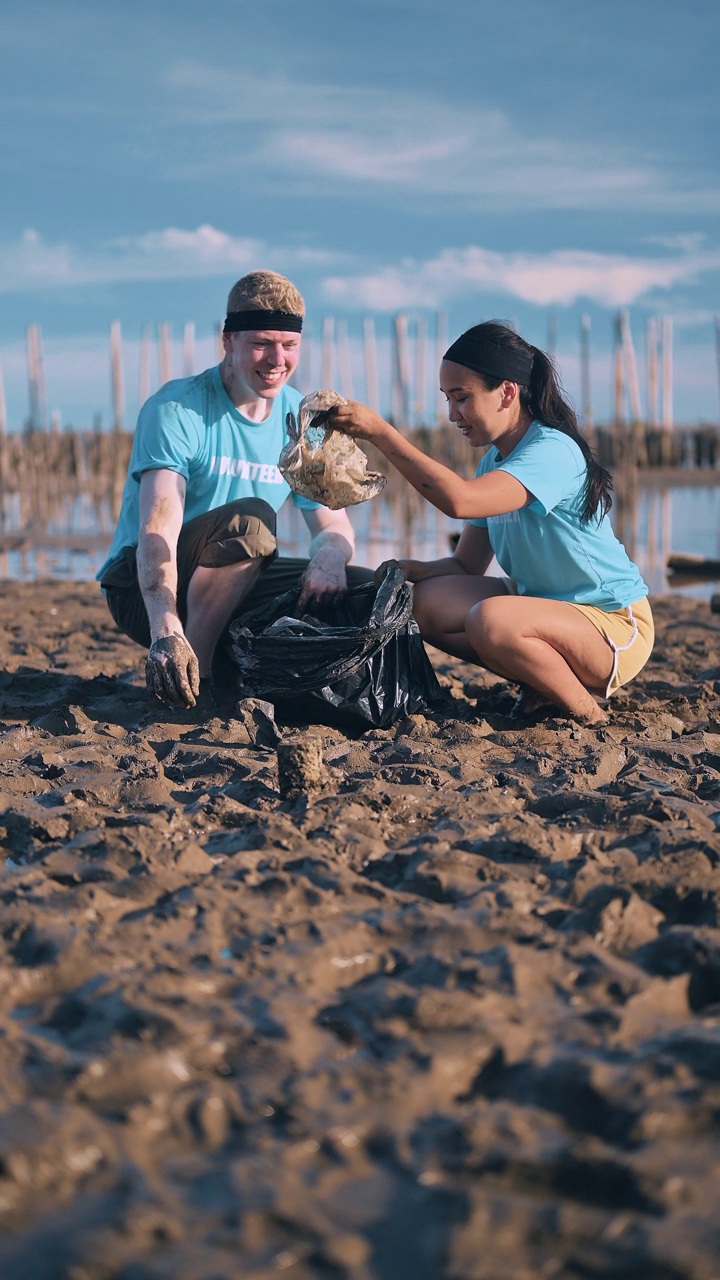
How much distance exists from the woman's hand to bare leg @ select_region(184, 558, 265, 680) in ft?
2.19

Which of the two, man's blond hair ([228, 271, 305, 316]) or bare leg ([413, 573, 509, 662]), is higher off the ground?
man's blond hair ([228, 271, 305, 316])

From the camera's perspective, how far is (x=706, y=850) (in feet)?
8.42

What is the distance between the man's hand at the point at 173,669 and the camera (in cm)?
362

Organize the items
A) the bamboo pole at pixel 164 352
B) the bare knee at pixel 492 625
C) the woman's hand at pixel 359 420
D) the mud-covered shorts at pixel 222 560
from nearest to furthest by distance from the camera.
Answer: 1. the woman's hand at pixel 359 420
2. the bare knee at pixel 492 625
3. the mud-covered shorts at pixel 222 560
4. the bamboo pole at pixel 164 352

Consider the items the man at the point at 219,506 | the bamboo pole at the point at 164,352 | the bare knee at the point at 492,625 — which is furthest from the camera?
the bamboo pole at the point at 164,352

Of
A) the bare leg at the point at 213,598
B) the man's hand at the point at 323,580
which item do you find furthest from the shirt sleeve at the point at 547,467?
the bare leg at the point at 213,598

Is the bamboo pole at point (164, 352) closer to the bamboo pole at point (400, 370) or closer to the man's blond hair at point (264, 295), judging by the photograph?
the bamboo pole at point (400, 370)

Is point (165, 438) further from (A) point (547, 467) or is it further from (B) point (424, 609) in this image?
(A) point (547, 467)

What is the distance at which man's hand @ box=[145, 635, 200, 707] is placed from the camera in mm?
3619

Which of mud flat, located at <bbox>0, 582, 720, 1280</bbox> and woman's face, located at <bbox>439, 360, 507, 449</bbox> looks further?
woman's face, located at <bbox>439, 360, 507, 449</bbox>

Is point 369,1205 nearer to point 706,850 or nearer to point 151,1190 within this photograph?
point 151,1190

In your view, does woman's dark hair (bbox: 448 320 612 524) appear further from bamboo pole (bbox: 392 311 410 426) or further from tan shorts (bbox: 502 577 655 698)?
bamboo pole (bbox: 392 311 410 426)

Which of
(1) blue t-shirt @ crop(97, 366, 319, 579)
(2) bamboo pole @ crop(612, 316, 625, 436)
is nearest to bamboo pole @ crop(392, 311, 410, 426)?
(2) bamboo pole @ crop(612, 316, 625, 436)

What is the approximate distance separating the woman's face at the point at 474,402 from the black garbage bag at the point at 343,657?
56 cm
